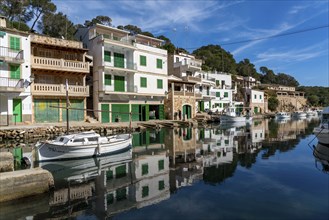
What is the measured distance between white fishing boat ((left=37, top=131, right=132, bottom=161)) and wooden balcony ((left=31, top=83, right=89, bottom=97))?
47.4 ft

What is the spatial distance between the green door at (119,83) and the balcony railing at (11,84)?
11415mm

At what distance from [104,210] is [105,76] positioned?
26.7 m

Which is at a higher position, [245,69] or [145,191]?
[245,69]

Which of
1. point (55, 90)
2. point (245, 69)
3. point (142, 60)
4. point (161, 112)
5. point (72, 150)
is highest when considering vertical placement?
point (245, 69)

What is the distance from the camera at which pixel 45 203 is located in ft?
28.5

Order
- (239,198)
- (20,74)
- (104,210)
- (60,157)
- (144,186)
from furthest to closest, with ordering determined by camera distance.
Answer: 1. (20,74)
2. (60,157)
3. (144,186)
4. (239,198)
5. (104,210)

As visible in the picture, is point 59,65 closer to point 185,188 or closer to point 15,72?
point 15,72

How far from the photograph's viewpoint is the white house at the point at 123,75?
33.2 meters

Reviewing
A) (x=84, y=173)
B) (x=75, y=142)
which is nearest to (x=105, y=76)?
(x=75, y=142)

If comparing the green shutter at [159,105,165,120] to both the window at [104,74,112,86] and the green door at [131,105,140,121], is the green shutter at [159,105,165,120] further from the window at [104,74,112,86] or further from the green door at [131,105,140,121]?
the window at [104,74,112,86]

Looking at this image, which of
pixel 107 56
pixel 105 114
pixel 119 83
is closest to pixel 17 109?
pixel 105 114

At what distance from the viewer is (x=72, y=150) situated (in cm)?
1496

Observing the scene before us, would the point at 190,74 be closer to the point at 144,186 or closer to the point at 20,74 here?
the point at 20,74

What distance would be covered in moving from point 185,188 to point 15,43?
24.5 m
